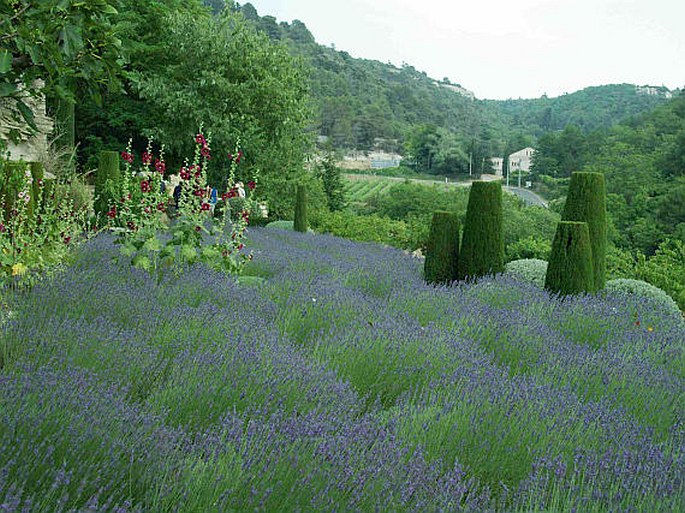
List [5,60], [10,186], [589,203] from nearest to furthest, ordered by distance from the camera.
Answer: [5,60], [10,186], [589,203]

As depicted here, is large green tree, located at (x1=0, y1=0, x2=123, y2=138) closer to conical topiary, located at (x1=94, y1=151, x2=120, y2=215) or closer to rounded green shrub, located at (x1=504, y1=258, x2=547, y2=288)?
rounded green shrub, located at (x1=504, y1=258, x2=547, y2=288)

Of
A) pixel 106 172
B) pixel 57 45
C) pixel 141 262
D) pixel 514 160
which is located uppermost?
pixel 514 160

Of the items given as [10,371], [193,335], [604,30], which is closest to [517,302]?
[193,335]

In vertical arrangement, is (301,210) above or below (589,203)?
below

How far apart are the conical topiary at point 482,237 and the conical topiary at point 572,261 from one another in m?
0.98

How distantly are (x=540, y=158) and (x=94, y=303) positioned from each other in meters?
55.6

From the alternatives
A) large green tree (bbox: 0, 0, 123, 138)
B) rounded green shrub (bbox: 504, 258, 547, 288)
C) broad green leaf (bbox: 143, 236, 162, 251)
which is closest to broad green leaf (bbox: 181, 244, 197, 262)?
broad green leaf (bbox: 143, 236, 162, 251)

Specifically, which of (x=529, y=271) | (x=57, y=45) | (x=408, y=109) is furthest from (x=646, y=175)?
(x=408, y=109)

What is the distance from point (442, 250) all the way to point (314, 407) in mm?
5140

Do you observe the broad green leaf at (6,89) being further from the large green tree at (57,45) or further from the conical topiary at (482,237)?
the conical topiary at (482,237)

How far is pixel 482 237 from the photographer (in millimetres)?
7379

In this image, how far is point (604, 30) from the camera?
24.0 meters

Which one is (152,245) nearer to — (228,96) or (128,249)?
(128,249)

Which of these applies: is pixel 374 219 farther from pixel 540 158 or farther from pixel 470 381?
pixel 540 158
